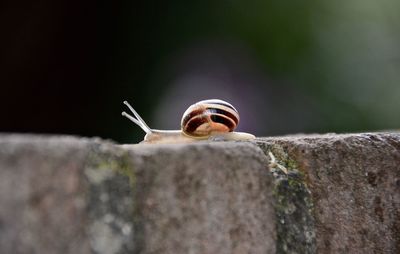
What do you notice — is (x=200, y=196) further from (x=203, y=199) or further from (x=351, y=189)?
(x=351, y=189)

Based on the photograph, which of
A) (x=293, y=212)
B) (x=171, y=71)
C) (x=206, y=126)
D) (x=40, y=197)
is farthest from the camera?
(x=171, y=71)

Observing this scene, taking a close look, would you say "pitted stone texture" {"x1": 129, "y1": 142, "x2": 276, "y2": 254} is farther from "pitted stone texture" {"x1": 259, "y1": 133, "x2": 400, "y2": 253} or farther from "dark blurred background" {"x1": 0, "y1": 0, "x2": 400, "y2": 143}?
"dark blurred background" {"x1": 0, "y1": 0, "x2": 400, "y2": 143}

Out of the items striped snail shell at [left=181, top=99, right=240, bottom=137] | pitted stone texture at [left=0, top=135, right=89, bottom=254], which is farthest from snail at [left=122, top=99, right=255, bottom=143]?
pitted stone texture at [left=0, top=135, right=89, bottom=254]

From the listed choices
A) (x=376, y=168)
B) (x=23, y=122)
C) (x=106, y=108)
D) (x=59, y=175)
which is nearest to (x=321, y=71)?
Answer: (x=106, y=108)

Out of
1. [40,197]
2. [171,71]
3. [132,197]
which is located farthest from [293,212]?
[171,71]

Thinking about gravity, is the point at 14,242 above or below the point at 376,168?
below

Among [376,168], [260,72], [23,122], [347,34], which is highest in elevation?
[347,34]

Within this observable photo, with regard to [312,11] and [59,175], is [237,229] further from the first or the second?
[312,11]

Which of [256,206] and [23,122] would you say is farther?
[23,122]
